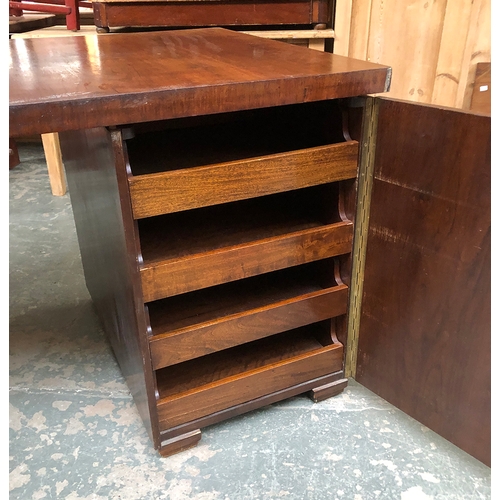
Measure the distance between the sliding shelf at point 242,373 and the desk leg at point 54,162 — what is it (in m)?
1.40

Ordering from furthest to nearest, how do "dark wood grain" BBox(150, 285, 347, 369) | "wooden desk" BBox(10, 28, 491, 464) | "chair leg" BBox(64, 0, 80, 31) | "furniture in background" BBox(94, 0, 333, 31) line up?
"chair leg" BBox(64, 0, 80, 31)
"furniture in background" BBox(94, 0, 333, 31)
"dark wood grain" BBox(150, 285, 347, 369)
"wooden desk" BBox(10, 28, 491, 464)

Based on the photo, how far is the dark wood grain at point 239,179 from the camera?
0.75 meters

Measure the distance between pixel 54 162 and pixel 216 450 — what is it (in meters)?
1.63

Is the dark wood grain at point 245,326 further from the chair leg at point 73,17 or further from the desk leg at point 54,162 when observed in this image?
the chair leg at point 73,17

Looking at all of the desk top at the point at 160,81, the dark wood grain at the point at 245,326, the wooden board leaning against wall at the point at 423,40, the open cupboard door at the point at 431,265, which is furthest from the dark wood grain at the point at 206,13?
the dark wood grain at the point at 245,326

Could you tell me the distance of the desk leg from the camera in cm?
205

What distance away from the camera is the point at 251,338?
0.96 meters

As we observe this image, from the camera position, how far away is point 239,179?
2.64 ft

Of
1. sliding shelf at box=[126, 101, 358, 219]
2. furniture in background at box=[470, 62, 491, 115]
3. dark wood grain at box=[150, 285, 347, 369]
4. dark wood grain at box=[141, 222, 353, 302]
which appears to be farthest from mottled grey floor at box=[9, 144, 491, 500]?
furniture in background at box=[470, 62, 491, 115]

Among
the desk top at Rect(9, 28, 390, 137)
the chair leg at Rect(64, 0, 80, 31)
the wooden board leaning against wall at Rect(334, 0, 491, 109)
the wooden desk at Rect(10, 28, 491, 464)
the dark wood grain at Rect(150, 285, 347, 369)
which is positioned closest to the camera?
the desk top at Rect(9, 28, 390, 137)

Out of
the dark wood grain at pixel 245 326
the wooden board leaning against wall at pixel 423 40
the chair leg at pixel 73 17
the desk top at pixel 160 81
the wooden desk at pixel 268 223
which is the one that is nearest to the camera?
the desk top at pixel 160 81

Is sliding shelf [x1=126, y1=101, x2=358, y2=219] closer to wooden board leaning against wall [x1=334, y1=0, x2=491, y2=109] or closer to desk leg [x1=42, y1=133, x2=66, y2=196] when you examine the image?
wooden board leaning against wall [x1=334, y1=0, x2=491, y2=109]

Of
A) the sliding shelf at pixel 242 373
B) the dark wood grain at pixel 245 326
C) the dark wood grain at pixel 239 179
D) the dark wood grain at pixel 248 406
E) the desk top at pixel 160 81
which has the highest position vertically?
the desk top at pixel 160 81

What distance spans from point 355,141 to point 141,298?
0.47 m
